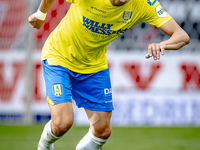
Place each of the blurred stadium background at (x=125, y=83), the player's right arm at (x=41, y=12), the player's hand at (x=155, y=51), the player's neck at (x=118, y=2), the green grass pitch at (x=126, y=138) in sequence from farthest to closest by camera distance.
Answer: the blurred stadium background at (x=125, y=83) → the green grass pitch at (x=126, y=138) → the player's right arm at (x=41, y=12) → the player's neck at (x=118, y=2) → the player's hand at (x=155, y=51)

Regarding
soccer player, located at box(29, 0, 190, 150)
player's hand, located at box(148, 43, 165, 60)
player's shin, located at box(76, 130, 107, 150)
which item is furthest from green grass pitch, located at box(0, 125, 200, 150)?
player's hand, located at box(148, 43, 165, 60)

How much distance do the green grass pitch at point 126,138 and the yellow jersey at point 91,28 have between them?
184 centimetres

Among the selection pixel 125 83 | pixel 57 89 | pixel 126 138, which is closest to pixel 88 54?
pixel 57 89

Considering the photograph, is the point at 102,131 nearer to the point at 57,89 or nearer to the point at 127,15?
the point at 57,89

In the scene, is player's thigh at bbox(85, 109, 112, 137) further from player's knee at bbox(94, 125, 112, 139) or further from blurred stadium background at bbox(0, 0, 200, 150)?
blurred stadium background at bbox(0, 0, 200, 150)

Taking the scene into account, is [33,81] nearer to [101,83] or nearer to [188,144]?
[188,144]

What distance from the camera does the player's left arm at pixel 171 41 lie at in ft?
8.15

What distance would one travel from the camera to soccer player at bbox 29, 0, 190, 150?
114 inches

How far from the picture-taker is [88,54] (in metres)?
3.15

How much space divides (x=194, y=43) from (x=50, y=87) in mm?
4834

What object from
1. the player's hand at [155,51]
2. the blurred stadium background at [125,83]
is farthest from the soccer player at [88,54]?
the blurred stadium background at [125,83]

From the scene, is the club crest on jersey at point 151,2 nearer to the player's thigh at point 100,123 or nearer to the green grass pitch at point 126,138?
the player's thigh at point 100,123

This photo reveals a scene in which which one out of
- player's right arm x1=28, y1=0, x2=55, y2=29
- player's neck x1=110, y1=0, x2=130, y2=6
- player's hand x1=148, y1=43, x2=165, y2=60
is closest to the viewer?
player's hand x1=148, y1=43, x2=165, y2=60

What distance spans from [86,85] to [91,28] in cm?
54
